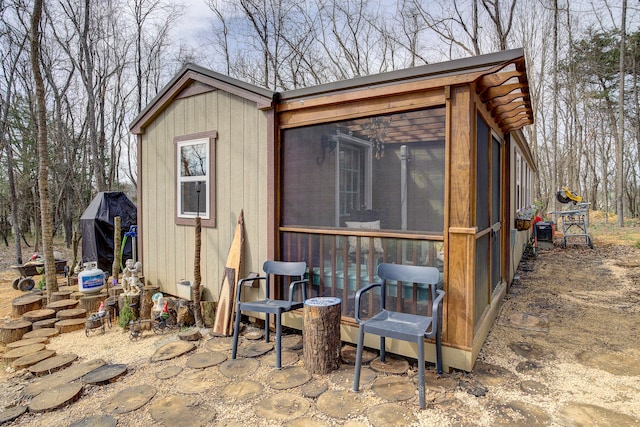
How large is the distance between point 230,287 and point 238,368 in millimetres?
1062

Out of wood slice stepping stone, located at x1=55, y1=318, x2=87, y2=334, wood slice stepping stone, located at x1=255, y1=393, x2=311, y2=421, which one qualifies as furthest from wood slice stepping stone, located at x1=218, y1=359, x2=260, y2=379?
wood slice stepping stone, located at x1=55, y1=318, x2=87, y2=334

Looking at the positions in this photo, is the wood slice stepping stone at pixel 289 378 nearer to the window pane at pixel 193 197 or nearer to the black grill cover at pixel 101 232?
the window pane at pixel 193 197

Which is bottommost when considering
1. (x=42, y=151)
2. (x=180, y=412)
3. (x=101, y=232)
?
(x=180, y=412)

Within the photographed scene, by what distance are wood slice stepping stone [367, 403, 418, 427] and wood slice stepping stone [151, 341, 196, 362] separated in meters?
1.86

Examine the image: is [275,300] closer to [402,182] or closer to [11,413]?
[402,182]

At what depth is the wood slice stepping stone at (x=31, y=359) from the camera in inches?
123

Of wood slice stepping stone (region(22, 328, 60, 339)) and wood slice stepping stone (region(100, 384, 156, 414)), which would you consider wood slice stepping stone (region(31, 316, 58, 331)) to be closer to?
wood slice stepping stone (region(22, 328, 60, 339))

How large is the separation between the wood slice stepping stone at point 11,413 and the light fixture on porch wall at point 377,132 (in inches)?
120

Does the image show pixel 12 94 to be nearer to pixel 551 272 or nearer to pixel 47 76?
pixel 47 76

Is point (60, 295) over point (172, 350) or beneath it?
over

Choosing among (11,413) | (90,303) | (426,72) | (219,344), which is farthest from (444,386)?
(90,303)

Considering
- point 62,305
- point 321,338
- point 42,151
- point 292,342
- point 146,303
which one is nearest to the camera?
point 321,338

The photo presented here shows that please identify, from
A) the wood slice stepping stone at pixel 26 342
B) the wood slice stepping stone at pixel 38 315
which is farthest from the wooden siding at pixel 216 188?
the wood slice stepping stone at pixel 26 342

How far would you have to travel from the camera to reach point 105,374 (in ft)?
9.61
